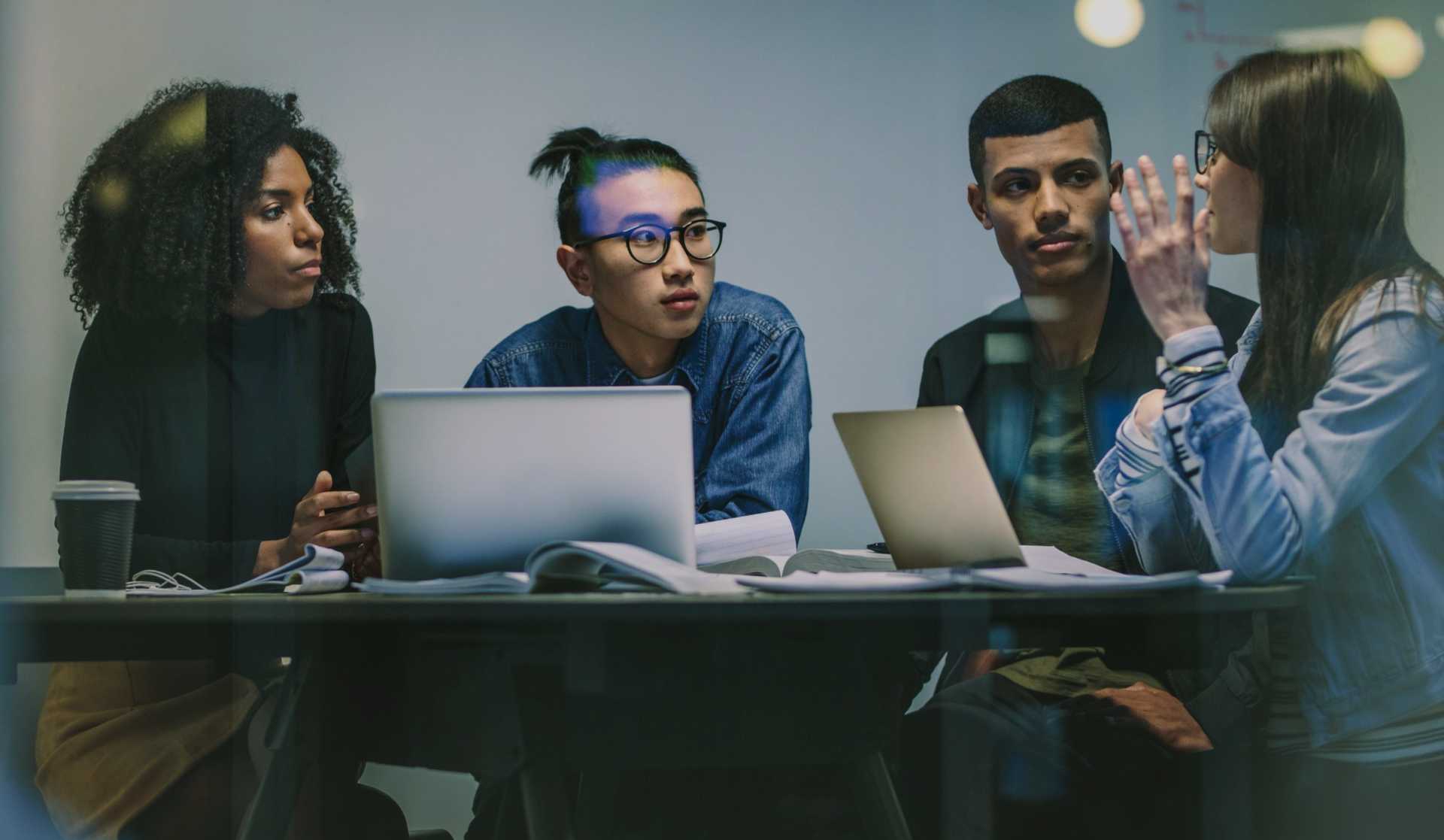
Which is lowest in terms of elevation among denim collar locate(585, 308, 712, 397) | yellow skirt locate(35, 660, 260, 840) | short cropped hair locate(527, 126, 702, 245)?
yellow skirt locate(35, 660, 260, 840)

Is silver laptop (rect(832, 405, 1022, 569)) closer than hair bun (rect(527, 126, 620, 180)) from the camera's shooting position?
Yes

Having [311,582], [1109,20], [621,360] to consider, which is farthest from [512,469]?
[1109,20]

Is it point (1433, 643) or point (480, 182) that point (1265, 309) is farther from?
point (480, 182)

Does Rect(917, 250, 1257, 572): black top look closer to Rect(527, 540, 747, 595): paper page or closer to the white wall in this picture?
the white wall

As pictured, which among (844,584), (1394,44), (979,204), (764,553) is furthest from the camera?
(979,204)

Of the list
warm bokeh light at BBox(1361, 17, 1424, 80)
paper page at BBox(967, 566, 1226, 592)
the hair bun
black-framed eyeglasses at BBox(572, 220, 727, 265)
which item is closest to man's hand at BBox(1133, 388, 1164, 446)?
paper page at BBox(967, 566, 1226, 592)

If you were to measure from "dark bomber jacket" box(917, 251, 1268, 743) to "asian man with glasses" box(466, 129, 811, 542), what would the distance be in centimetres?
29

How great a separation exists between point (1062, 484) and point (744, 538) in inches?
28.8

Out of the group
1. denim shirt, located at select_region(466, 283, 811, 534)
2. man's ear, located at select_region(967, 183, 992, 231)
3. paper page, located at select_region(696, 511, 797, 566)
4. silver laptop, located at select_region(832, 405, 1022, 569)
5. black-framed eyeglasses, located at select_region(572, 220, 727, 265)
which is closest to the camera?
silver laptop, located at select_region(832, 405, 1022, 569)

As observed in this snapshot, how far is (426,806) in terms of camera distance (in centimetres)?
126

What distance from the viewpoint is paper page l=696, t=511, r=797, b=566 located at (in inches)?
43.2

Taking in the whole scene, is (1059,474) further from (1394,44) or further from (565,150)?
(565,150)

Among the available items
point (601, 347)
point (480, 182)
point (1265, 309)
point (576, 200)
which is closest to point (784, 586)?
point (1265, 309)

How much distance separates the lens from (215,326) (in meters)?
1.99
